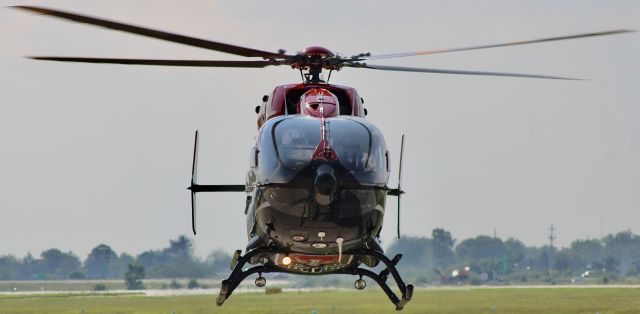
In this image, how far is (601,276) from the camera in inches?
4970

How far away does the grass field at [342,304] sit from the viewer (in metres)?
54.2

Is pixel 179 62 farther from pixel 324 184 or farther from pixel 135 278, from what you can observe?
pixel 135 278

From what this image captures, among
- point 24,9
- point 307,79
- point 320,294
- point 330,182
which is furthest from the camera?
point 320,294

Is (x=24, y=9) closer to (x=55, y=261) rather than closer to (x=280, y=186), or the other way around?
(x=280, y=186)

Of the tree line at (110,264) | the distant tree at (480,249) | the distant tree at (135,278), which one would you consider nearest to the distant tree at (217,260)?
the tree line at (110,264)

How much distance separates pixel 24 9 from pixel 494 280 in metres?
101

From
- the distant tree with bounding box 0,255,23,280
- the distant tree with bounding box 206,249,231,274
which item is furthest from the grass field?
the distant tree with bounding box 0,255,23,280

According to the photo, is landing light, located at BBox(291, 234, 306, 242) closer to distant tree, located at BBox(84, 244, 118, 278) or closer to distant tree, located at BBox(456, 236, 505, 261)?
distant tree, located at BBox(456, 236, 505, 261)

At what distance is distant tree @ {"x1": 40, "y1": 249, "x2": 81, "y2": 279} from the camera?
443 ft

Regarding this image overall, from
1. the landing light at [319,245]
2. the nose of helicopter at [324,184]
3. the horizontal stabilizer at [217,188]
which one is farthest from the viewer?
the horizontal stabilizer at [217,188]

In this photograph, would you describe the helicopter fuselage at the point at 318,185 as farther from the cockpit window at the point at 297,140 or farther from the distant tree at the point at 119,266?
the distant tree at the point at 119,266

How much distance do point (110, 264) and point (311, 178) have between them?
346 ft

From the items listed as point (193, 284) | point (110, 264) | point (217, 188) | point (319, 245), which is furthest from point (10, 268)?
point (319, 245)

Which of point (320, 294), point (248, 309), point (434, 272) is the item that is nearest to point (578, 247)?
point (434, 272)
